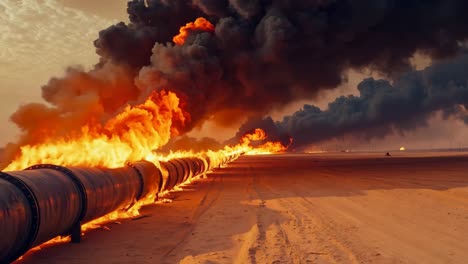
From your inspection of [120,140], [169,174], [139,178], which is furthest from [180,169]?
[139,178]

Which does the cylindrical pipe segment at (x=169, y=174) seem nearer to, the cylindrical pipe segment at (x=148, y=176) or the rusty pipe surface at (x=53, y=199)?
the cylindrical pipe segment at (x=148, y=176)

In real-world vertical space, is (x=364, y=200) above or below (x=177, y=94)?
below

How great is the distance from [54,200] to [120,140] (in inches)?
775

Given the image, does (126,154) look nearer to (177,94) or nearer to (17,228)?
(17,228)

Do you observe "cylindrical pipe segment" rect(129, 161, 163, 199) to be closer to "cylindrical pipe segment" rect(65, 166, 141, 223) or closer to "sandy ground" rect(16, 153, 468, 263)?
"cylindrical pipe segment" rect(65, 166, 141, 223)

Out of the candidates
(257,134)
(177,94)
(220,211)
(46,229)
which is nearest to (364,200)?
(220,211)

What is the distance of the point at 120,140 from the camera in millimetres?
29875

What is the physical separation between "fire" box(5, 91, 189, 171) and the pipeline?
109 centimetres

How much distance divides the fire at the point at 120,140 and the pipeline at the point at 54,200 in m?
1.09

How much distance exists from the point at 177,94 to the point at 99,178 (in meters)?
27.6

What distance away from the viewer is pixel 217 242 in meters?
12.3

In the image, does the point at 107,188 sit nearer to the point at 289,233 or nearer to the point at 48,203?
the point at 48,203

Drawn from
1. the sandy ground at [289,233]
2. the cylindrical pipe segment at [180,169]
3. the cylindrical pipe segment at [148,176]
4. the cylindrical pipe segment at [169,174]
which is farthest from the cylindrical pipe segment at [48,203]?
the cylindrical pipe segment at [180,169]

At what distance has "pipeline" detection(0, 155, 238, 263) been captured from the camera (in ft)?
28.9
